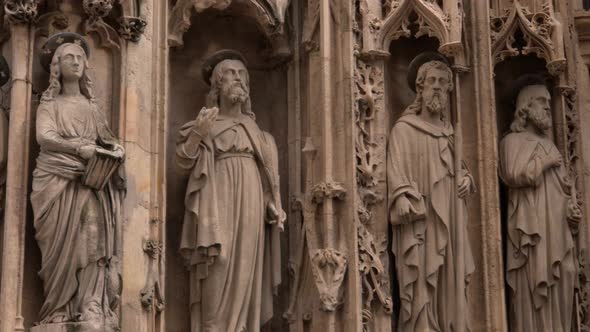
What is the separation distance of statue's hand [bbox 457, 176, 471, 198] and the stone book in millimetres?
3554

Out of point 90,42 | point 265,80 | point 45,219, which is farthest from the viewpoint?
point 265,80

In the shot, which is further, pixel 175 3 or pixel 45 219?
pixel 175 3

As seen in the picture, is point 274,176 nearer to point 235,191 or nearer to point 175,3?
point 235,191

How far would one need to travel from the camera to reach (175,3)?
17141mm

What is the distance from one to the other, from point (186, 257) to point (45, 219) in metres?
1.67

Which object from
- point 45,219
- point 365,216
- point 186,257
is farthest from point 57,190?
point 365,216

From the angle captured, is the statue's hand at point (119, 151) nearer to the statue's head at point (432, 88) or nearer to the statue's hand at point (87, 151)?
the statue's hand at point (87, 151)

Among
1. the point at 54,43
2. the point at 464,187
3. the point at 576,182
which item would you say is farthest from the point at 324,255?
the point at 54,43

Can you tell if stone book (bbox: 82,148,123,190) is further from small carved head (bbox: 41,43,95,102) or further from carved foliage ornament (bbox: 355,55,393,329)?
carved foliage ornament (bbox: 355,55,393,329)

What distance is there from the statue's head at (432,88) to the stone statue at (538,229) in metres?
0.84

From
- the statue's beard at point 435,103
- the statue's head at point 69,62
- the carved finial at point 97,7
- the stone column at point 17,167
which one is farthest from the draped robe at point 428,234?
the stone column at point 17,167

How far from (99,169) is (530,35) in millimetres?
4999

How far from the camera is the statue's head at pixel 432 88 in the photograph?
17.4 meters

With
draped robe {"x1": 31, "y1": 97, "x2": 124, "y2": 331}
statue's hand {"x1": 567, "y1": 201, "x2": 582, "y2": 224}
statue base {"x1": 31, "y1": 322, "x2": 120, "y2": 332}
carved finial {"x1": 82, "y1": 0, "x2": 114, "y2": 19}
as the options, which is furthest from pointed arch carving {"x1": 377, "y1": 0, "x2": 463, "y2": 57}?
statue base {"x1": 31, "y1": 322, "x2": 120, "y2": 332}
